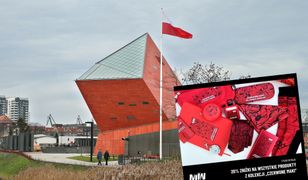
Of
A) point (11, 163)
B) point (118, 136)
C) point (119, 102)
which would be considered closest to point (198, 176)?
point (11, 163)

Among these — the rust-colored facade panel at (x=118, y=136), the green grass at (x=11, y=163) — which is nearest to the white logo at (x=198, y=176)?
the green grass at (x=11, y=163)

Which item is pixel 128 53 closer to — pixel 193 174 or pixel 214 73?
pixel 214 73

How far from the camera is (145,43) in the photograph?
59.4m

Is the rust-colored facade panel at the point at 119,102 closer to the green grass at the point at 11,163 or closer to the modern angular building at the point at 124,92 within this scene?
the modern angular building at the point at 124,92

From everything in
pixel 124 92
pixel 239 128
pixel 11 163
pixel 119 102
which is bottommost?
pixel 11 163

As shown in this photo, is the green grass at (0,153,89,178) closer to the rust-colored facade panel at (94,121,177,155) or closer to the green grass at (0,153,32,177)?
the green grass at (0,153,32,177)

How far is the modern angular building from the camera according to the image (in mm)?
54875

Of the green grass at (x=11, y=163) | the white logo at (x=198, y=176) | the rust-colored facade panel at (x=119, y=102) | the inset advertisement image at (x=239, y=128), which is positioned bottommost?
the green grass at (x=11, y=163)

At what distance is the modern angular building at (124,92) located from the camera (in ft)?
180

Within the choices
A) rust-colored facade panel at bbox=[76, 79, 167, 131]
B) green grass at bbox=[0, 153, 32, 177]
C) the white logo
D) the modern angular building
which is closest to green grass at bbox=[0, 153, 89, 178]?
green grass at bbox=[0, 153, 32, 177]

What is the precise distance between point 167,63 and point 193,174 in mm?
57270

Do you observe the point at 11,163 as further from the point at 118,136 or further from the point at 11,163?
the point at 118,136

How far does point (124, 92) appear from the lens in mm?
56312

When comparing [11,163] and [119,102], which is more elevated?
[119,102]
